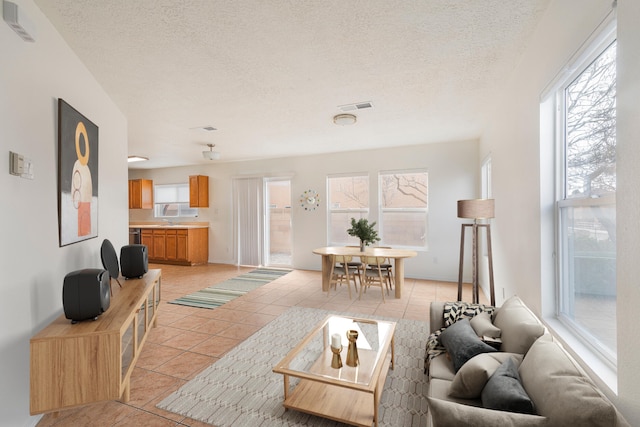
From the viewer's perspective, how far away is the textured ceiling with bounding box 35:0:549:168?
1821 millimetres

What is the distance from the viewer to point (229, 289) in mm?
4879

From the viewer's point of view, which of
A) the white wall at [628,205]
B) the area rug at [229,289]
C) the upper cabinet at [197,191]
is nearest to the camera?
the white wall at [628,205]

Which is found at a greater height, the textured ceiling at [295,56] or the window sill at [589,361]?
the textured ceiling at [295,56]

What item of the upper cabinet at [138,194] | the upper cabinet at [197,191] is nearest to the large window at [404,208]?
the upper cabinet at [197,191]

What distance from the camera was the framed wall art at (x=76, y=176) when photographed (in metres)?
2.04

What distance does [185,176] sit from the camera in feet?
24.7

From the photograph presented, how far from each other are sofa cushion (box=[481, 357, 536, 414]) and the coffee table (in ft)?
1.94

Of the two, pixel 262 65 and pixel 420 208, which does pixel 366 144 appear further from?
pixel 262 65

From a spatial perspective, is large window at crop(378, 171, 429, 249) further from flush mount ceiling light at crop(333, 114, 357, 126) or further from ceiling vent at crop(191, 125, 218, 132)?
ceiling vent at crop(191, 125, 218, 132)

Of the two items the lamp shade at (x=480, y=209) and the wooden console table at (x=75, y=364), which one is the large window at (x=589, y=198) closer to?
the lamp shade at (x=480, y=209)

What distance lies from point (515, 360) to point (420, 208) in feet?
13.8

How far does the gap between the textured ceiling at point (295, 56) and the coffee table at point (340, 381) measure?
2.20m

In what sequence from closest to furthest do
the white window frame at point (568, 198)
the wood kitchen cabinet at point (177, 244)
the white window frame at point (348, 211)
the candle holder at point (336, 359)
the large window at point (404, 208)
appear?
the white window frame at point (568, 198), the candle holder at point (336, 359), the large window at point (404, 208), the white window frame at point (348, 211), the wood kitchen cabinet at point (177, 244)

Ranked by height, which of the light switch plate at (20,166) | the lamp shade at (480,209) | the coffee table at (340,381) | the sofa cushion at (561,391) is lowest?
the coffee table at (340,381)
